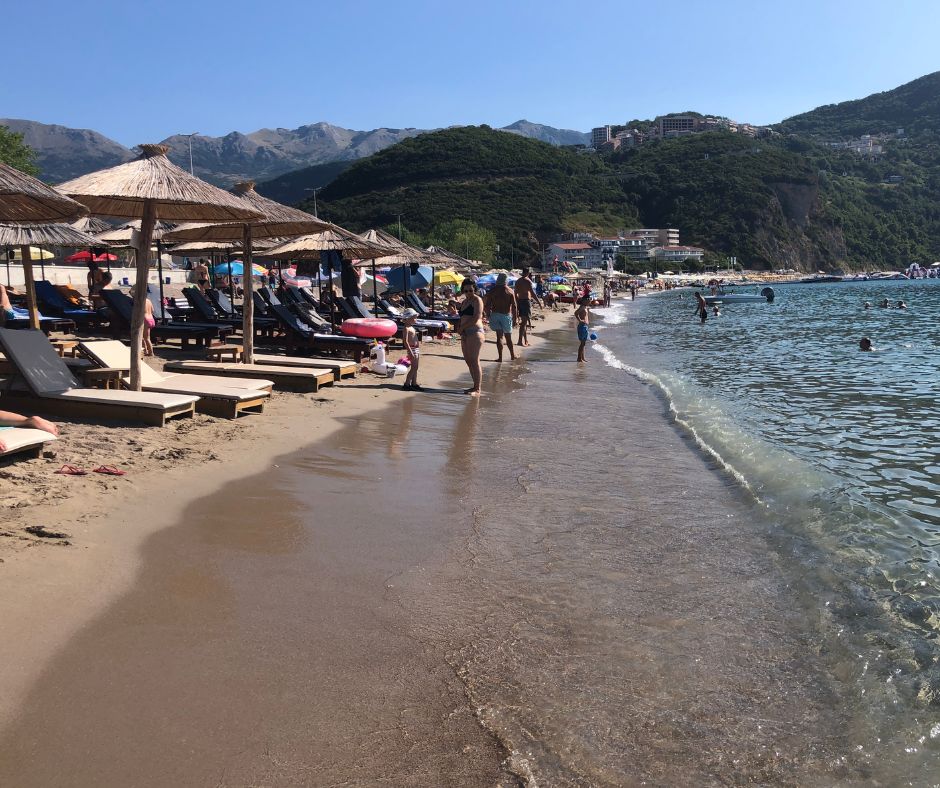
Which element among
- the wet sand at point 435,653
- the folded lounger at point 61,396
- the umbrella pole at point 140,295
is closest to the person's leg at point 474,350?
the folded lounger at point 61,396

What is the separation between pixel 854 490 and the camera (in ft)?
19.3

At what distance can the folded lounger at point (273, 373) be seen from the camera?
9405 millimetres

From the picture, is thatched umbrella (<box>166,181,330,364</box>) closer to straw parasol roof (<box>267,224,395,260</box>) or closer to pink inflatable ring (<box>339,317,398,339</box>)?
straw parasol roof (<box>267,224,395,260</box>)

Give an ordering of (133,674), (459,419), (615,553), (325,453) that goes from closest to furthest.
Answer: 1. (133,674)
2. (615,553)
3. (325,453)
4. (459,419)

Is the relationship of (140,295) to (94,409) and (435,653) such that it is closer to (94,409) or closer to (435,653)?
(94,409)

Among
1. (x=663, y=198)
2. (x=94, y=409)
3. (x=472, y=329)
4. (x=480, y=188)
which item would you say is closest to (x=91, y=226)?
(x=472, y=329)

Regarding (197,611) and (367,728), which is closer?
(367,728)

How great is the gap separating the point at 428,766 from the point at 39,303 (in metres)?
15.6

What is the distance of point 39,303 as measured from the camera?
15.2 metres

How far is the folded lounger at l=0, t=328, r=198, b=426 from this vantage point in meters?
6.62

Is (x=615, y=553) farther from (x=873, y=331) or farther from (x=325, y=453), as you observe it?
(x=873, y=331)

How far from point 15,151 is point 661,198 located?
118m

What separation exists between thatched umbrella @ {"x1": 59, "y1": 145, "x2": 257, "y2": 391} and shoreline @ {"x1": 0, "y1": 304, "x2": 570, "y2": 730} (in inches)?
56.1

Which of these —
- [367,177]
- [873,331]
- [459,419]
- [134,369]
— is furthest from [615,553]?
[367,177]
